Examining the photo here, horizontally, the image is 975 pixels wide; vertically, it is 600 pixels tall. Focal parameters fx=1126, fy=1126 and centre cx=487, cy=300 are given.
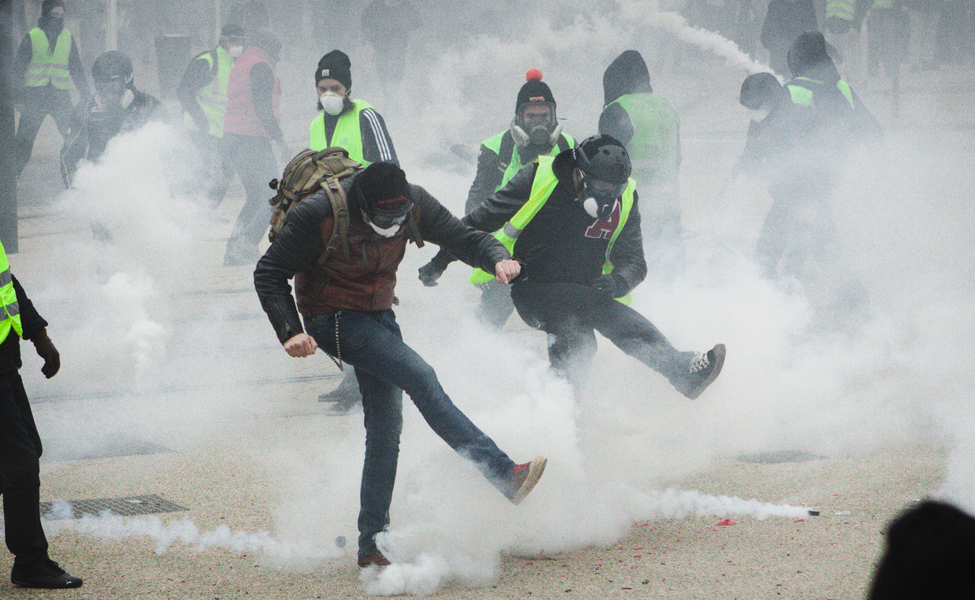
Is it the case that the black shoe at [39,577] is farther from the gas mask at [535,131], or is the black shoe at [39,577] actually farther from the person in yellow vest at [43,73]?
the person in yellow vest at [43,73]

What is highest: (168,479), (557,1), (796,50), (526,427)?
(557,1)

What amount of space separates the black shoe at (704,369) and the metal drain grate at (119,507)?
7.00ft

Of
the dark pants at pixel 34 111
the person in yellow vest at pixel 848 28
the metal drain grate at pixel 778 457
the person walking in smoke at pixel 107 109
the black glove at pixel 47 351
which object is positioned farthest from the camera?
the person in yellow vest at pixel 848 28

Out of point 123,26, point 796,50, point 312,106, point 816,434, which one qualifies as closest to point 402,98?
point 312,106

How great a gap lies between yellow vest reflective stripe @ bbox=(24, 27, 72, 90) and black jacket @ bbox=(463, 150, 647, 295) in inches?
347

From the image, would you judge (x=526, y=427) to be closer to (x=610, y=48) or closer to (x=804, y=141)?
(x=804, y=141)

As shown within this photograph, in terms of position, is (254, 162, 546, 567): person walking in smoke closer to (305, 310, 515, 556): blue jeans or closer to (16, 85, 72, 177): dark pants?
(305, 310, 515, 556): blue jeans

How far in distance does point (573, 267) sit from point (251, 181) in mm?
5433

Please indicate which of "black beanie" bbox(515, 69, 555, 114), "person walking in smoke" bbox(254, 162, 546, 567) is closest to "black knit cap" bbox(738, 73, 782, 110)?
"black beanie" bbox(515, 69, 555, 114)

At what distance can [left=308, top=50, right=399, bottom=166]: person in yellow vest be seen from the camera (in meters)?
5.88

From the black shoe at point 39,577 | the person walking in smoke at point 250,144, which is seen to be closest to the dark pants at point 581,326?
the black shoe at point 39,577

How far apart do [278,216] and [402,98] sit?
13.1 meters

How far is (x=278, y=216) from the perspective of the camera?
12.6 ft

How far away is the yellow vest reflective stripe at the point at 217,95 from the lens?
10.4 m
